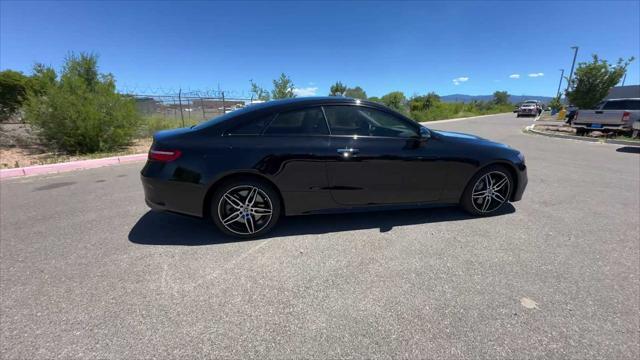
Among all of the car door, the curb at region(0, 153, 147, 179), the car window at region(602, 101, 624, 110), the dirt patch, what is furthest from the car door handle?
the car window at region(602, 101, 624, 110)

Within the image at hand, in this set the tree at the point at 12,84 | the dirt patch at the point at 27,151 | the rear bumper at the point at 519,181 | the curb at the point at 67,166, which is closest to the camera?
the rear bumper at the point at 519,181

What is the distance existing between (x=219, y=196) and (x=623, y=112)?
16.3 metres

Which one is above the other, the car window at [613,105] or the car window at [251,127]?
the car window at [613,105]

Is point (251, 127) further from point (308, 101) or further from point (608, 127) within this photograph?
point (608, 127)

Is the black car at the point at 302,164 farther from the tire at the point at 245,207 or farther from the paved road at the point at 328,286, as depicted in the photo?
the paved road at the point at 328,286

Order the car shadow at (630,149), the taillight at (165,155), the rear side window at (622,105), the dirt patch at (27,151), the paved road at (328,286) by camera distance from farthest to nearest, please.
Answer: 1. the rear side window at (622,105)
2. the car shadow at (630,149)
3. the dirt patch at (27,151)
4. the taillight at (165,155)
5. the paved road at (328,286)

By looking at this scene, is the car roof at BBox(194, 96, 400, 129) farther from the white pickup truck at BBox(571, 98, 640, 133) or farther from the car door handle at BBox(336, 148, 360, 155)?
the white pickup truck at BBox(571, 98, 640, 133)

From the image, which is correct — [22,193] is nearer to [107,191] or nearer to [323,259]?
[107,191]

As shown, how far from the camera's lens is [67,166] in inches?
273

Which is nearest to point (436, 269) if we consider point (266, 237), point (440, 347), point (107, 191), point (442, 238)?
point (442, 238)

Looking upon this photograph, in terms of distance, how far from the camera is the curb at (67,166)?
6320 mm

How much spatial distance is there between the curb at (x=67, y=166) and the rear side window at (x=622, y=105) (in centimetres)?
1926

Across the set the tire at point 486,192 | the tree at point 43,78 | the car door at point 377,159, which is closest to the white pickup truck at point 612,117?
the tire at point 486,192

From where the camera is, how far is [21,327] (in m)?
2.03
